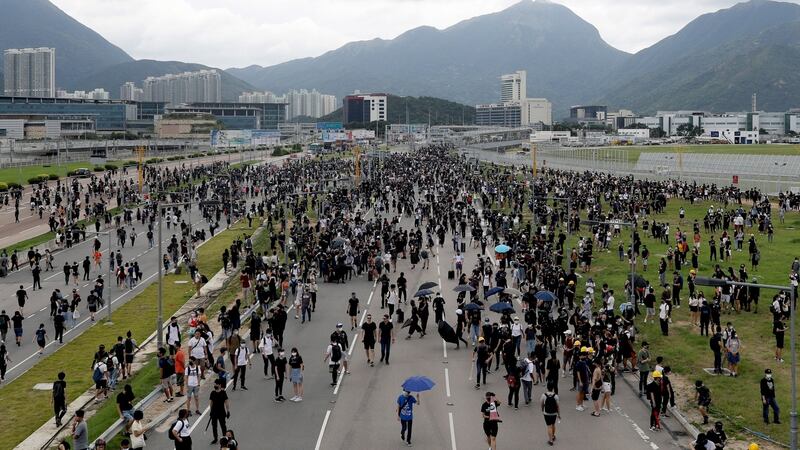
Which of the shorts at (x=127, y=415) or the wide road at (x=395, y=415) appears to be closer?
the wide road at (x=395, y=415)

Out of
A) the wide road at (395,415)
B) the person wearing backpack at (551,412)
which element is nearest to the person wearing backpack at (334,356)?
the wide road at (395,415)

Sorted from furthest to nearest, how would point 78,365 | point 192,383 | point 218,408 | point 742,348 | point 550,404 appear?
point 78,365 < point 742,348 < point 192,383 < point 218,408 < point 550,404

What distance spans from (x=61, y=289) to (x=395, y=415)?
76.0 feet

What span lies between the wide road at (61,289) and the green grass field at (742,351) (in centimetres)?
1663

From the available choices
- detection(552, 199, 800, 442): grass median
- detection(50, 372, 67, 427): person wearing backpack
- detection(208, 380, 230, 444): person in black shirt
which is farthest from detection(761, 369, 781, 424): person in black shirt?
detection(50, 372, 67, 427): person wearing backpack

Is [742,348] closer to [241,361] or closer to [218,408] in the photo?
[241,361]

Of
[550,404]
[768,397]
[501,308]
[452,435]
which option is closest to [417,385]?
[452,435]

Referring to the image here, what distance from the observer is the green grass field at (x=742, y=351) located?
17.0m

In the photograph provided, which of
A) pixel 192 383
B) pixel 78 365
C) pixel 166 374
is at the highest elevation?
pixel 192 383

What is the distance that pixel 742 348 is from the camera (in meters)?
21.8

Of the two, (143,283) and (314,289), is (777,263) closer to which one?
(314,289)

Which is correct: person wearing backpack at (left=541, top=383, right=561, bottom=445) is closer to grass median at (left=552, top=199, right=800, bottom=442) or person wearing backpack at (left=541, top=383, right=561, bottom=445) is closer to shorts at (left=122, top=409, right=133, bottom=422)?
grass median at (left=552, top=199, right=800, bottom=442)

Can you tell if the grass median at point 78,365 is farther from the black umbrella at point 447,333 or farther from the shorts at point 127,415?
the black umbrella at point 447,333

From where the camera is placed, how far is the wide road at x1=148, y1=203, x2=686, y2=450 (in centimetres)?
1541
